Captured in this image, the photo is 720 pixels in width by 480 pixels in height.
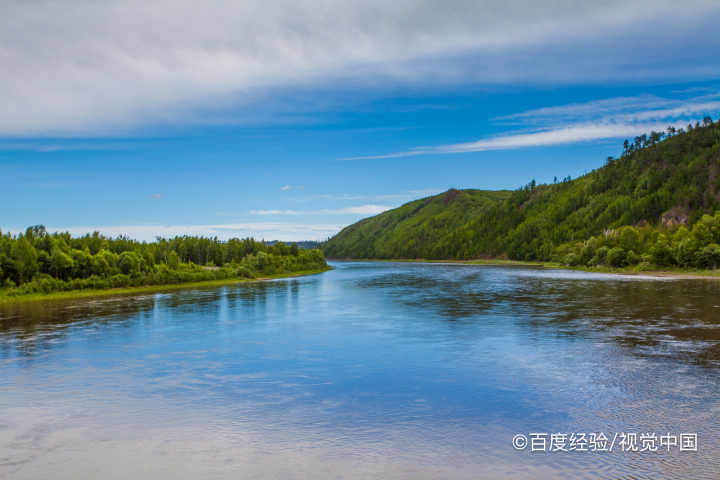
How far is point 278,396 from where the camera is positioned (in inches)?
695

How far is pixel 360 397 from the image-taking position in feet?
56.9

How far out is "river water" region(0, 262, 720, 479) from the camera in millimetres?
11930

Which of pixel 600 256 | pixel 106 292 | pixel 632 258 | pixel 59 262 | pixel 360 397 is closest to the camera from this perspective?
pixel 360 397

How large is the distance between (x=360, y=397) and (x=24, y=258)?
201 ft

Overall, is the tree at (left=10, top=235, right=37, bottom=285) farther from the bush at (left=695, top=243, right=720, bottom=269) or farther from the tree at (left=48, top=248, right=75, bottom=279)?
the bush at (left=695, top=243, right=720, bottom=269)

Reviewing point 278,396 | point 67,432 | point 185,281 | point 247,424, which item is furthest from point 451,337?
point 185,281

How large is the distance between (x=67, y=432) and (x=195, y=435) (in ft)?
14.2

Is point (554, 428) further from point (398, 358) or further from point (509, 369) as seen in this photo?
point (398, 358)

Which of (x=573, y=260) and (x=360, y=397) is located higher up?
(x=573, y=260)

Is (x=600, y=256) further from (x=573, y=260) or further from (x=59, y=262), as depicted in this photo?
(x=59, y=262)

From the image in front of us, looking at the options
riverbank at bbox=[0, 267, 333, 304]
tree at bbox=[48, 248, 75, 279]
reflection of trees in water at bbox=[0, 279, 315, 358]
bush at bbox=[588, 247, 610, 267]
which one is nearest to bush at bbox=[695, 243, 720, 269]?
bush at bbox=[588, 247, 610, 267]

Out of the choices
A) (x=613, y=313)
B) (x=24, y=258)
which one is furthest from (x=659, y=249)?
(x=24, y=258)

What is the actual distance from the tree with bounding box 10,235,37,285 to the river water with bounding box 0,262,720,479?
28.4 m

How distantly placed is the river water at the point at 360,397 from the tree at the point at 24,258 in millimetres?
28416
